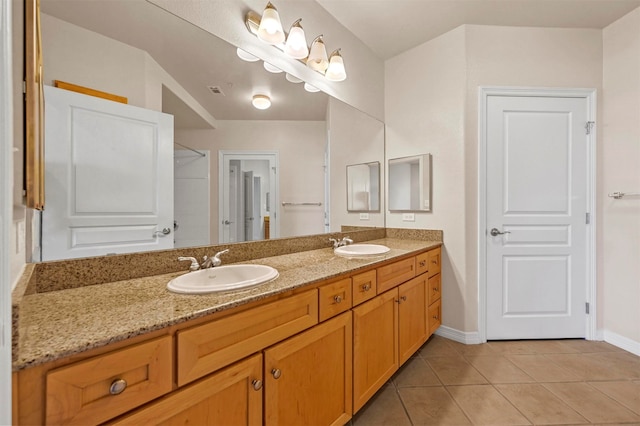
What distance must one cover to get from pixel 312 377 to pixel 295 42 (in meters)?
1.80

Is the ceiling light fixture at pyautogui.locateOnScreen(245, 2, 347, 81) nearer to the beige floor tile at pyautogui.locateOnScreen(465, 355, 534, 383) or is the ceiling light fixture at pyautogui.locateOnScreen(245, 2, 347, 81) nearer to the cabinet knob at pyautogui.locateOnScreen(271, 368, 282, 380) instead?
the cabinet knob at pyautogui.locateOnScreen(271, 368, 282, 380)

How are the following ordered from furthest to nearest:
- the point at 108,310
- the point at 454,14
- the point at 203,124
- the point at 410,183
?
1. the point at 410,183
2. the point at 454,14
3. the point at 203,124
4. the point at 108,310

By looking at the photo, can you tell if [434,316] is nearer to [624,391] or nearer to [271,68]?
[624,391]

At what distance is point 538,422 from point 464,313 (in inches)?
35.2

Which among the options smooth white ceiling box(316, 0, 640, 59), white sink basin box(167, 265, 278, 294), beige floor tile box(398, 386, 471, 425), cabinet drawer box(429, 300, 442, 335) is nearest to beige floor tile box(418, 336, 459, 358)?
cabinet drawer box(429, 300, 442, 335)

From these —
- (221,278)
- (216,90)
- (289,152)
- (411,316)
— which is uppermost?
(216,90)

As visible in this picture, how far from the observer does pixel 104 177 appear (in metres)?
1.00

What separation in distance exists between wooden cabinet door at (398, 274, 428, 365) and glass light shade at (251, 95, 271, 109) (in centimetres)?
138

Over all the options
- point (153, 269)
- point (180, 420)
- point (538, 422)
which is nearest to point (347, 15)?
point (153, 269)

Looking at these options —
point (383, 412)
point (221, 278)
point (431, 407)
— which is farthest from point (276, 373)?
point (431, 407)

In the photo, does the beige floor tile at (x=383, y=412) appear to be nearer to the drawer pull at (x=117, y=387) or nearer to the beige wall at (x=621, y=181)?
the drawer pull at (x=117, y=387)

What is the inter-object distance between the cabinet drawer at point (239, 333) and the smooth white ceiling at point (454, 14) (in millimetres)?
2100

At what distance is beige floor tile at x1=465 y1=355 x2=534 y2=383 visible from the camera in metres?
1.74

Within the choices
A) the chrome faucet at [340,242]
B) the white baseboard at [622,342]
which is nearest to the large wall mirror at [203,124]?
the chrome faucet at [340,242]
